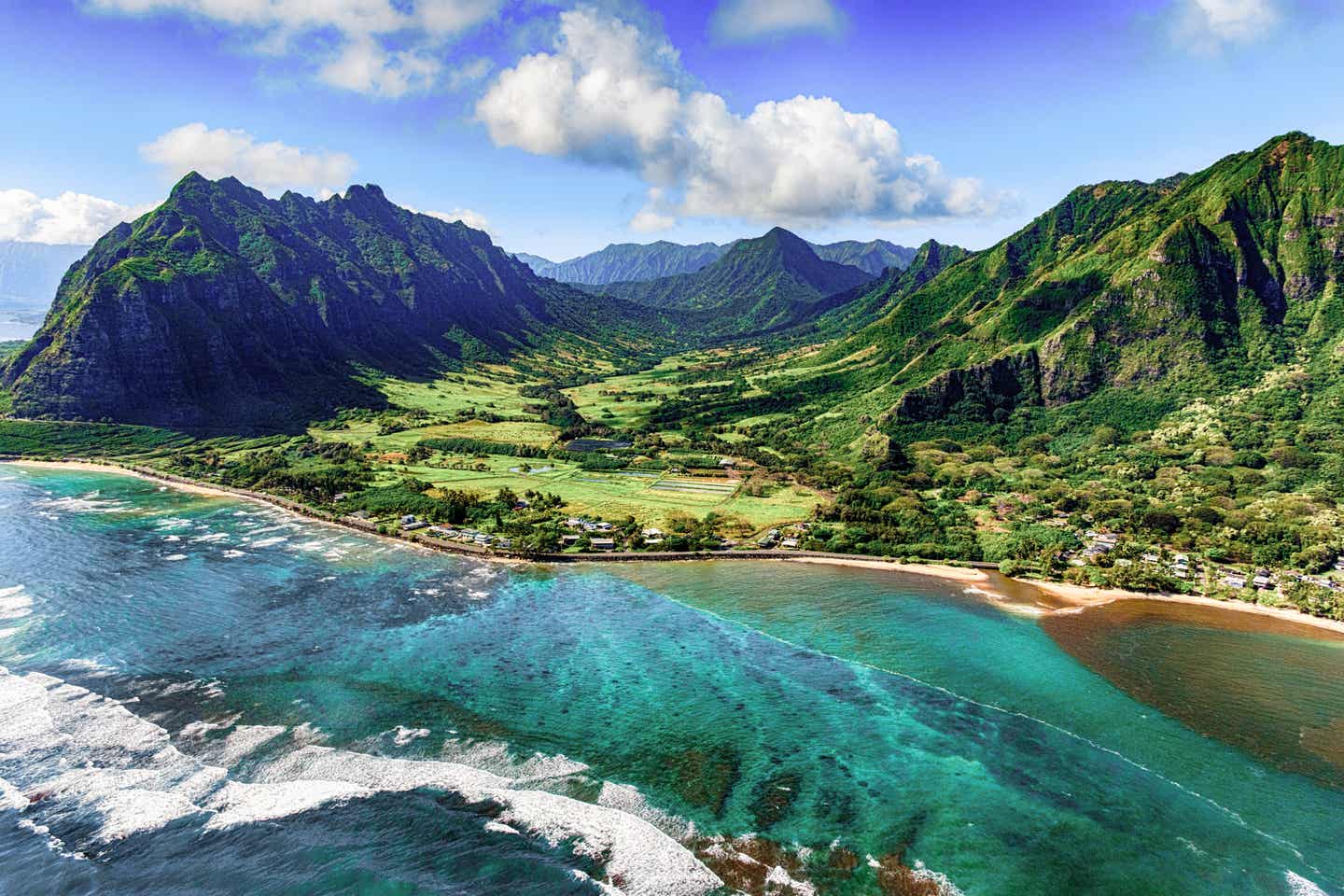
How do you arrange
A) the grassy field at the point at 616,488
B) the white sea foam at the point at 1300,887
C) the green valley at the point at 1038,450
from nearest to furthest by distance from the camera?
the white sea foam at the point at 1300,887 < the green valley at the point at 1038,450 < the grassy field at the point at 616,488

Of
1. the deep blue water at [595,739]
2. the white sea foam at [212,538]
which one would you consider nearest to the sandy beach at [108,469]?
the white sea foam at [212,538]

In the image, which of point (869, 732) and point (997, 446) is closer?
point (869, 732)

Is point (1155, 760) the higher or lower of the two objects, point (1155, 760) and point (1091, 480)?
the lower

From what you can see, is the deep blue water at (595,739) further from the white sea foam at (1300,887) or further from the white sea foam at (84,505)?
the white sea foam at (84,505)

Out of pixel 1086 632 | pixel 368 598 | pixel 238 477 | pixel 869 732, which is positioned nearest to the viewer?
pixel 869 732

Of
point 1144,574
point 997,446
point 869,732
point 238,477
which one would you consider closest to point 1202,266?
point 997,446

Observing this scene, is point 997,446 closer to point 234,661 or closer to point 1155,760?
point 1155,760

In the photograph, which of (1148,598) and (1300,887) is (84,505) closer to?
(1300,887)

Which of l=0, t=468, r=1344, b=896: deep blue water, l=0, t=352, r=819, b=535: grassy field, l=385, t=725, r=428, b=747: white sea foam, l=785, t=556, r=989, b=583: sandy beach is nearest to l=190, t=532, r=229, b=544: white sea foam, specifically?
l=0, t=468, r=1344, b=896: deep blue water
